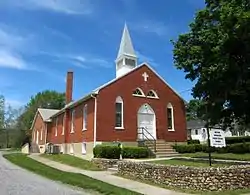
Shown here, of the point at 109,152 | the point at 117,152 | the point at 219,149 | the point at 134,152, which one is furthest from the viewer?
the point at 219,149

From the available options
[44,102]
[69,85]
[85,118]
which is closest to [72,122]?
[85,118]

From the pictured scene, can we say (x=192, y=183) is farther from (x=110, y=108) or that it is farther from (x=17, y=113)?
(x=17, y=113)

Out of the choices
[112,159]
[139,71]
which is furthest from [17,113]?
Result: [112,159]

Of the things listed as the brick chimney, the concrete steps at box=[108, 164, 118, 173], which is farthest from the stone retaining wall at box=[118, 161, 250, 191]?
the brick chimney

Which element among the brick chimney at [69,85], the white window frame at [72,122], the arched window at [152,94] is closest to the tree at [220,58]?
the arched window at [152,94]

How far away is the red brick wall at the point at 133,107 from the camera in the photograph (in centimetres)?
2575

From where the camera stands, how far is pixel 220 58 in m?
18.4

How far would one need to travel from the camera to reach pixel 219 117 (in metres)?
21.6

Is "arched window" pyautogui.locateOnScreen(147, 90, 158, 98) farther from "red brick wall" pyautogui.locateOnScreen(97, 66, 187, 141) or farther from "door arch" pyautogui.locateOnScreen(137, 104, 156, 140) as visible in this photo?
"door arch" pyautogui.locateOnScreen(137, 104, 156, 140)

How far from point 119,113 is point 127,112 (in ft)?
2.33

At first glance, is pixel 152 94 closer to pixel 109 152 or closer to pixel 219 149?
pixel 219 149

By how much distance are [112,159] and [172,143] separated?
9233 millimetres

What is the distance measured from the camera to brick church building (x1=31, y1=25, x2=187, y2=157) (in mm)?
25859

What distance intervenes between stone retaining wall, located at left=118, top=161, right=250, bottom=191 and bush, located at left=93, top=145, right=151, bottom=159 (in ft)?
23.6
